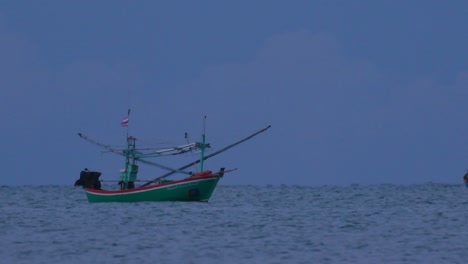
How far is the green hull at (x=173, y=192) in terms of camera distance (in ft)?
227

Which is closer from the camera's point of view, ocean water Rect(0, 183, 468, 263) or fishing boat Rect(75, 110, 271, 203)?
ocean water Rect(0, 183, 468, 263)

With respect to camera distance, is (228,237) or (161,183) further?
(161,183)

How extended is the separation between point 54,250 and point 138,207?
29.2 m

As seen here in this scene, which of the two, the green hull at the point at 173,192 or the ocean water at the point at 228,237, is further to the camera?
the green hull at the point at 173,192

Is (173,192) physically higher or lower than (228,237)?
higher

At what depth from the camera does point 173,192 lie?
69562mm

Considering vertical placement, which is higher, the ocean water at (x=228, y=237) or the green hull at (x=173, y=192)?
the green hull at (x=173, y=192)

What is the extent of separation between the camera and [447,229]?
49.8 metres

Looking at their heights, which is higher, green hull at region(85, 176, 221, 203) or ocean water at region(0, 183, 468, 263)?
green hull at region(85, 176, 221, 203)

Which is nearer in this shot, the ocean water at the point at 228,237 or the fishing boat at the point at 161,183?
the ocean water at the point at 228,237

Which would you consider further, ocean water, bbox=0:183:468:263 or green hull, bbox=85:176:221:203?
green hull, bbox=85:176:221:203

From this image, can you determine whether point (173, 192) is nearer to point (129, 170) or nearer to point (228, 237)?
point (129, 170)

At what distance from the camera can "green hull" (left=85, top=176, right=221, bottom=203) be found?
69.3m

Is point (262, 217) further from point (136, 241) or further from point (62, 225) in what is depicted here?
point (136, 241)
